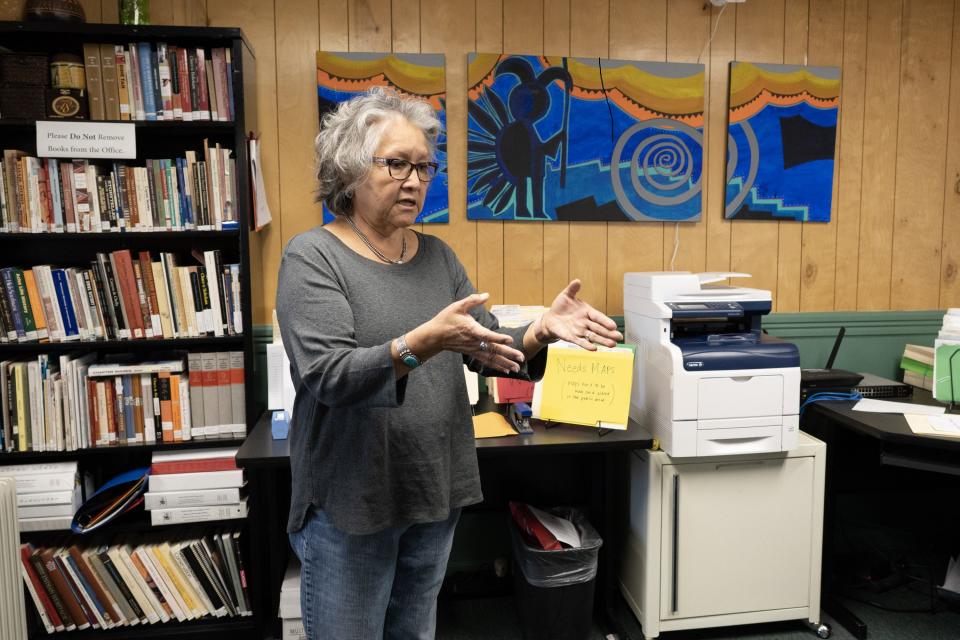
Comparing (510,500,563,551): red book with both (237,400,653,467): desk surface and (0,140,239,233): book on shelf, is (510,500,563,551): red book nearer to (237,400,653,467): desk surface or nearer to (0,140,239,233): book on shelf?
(237,400,653,467): desk surface

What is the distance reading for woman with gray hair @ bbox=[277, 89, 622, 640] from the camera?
47.0 inches

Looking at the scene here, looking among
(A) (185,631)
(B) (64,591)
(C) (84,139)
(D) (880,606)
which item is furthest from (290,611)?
(D) (880,606)

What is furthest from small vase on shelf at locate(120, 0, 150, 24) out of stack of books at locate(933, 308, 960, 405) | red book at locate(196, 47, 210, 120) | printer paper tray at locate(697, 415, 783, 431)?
stack of books at locate(933, 308, 960, 405)

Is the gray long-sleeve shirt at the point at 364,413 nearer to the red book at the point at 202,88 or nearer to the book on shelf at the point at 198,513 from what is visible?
the book on shelf at the point at 198,513

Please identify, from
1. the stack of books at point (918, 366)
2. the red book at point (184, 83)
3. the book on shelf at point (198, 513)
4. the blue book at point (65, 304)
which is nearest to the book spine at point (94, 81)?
the red book at point (184, 83)

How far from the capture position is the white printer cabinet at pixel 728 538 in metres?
2.13

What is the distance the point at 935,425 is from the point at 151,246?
271 cm

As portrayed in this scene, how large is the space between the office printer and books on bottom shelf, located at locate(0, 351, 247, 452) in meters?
1.42

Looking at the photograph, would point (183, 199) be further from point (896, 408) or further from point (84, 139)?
point (896, 408)

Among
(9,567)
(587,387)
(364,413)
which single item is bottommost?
(9,567)

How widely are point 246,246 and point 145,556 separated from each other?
1.09m

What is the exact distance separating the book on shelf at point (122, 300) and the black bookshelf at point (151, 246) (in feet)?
0.13

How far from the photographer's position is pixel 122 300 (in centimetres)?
212

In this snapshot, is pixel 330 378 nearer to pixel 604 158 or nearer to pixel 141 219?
pixel 141 219
